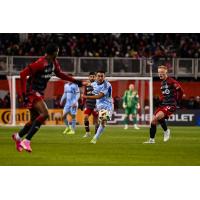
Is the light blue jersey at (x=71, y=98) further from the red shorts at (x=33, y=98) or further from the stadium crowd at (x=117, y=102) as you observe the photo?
the red shorts at (x=33, y=98)

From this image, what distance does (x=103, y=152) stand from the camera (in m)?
13.5

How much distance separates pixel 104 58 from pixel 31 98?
11.5 metres

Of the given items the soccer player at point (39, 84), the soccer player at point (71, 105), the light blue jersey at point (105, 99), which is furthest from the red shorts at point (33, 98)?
the soccer player at point (71, 105)

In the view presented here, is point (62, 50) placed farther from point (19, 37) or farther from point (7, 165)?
point (7, 165)

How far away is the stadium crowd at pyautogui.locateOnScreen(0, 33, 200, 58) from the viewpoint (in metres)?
23.0

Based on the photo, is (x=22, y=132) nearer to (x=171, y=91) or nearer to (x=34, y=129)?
(x=34, y=129)

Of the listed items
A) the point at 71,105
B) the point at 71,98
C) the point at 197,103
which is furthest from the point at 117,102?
the point at 71,105

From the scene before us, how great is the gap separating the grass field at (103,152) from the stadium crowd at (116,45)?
5.72 metres

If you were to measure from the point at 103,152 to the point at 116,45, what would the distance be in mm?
11030

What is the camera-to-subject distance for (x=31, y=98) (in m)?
12.3

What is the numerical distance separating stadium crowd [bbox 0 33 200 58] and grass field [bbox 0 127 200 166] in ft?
18.8

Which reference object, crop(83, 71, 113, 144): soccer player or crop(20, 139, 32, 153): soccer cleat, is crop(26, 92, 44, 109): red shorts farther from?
crop(83, 71, 113, 144): soccer player

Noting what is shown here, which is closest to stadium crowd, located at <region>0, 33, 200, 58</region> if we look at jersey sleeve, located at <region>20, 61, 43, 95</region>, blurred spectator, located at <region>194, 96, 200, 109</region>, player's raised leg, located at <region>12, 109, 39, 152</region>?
blurred spectator, located at <region>194, 96, 200, 109</region>

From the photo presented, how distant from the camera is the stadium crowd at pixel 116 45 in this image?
22984mm
